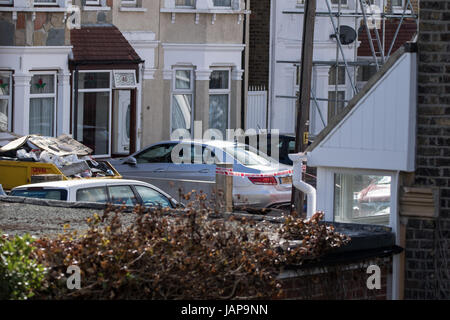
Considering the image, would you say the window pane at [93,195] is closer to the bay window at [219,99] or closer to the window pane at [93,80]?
the window pane at [93,80]

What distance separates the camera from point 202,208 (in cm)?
812

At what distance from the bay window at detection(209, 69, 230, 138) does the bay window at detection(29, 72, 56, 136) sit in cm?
576

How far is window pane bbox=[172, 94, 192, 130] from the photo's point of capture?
29.7 metres

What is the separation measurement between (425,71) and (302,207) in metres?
9.77

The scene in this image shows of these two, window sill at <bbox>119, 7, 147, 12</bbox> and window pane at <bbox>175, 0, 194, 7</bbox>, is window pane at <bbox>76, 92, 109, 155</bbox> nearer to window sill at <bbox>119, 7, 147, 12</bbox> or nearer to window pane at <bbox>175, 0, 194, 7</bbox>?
window sill at <bbox>119, 7, 147, 12</bbox>

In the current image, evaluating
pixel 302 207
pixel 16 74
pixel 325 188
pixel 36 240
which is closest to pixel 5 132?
pixel 16 74

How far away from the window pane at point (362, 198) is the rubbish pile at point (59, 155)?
9869 millimetres

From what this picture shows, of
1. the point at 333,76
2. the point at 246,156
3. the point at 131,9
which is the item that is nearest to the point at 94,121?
the point at 131,9

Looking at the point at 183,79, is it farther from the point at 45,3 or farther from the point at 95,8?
the point at 45,3

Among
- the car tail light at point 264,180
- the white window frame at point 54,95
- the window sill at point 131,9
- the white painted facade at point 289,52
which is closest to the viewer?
the car tail light at point 264,180

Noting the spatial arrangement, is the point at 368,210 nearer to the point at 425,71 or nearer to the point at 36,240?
the point at 425,71

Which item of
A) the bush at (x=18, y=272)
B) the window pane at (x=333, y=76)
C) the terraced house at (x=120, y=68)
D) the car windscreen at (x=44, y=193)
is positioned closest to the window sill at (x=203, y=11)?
the terraced house at (x=120, y=68)

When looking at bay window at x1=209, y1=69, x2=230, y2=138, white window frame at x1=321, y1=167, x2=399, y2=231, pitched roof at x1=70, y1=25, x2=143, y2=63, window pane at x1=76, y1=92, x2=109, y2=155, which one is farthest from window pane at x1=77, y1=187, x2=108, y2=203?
bay window at x1=209, y1=69, x2=230, y2=138

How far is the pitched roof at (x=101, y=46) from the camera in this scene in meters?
26.3
